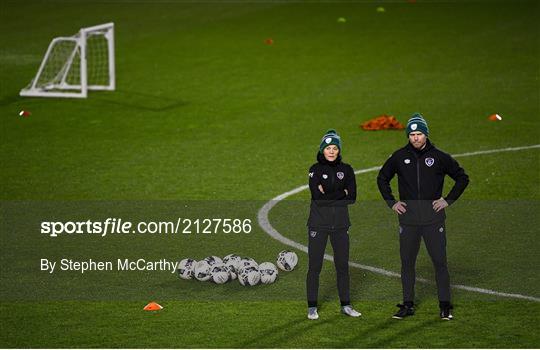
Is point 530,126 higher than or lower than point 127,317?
higher

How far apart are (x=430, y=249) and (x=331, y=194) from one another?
1143mm

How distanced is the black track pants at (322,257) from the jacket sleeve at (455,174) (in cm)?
113

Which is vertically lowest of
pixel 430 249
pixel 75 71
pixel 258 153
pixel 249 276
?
pixel 249 276

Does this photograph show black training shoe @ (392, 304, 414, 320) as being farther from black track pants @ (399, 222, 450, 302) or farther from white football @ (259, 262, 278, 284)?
white football @ (259, 262, 278, 284)

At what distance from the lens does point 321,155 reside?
1240 centimetres

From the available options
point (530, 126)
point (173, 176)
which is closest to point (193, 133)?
point (173, 176)

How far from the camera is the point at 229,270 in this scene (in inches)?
549

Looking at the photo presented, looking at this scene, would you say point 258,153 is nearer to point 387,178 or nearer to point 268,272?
point 268,272

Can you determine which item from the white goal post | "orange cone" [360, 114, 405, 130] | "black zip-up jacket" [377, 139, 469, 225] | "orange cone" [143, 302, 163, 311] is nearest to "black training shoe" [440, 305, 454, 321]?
"black zip-up jacket" [377, 139, 469, 225]

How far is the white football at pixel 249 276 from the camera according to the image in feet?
45.1

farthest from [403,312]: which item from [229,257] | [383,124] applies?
[383,124]

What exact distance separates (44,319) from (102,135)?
33.6ft

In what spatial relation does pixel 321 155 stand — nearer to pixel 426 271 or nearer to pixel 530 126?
pixel 426 271

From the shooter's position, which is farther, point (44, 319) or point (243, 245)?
point (243, 245)
